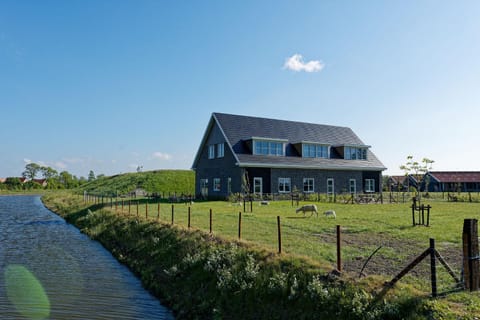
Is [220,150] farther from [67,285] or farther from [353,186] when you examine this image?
[67,285]

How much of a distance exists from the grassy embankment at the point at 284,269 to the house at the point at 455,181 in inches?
2018

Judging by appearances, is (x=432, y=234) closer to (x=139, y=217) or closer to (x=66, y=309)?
(x=66, y=309)

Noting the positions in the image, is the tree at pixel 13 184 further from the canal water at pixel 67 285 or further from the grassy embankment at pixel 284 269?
the grassy embankment at pixel 284 269

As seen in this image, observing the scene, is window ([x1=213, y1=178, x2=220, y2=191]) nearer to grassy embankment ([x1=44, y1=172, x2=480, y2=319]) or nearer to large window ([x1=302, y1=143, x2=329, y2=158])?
large window ([x1=302, y1=143, x2=329, y2=158])

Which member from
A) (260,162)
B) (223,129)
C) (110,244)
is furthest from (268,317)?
(223,129)

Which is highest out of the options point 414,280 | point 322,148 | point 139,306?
point 322,148

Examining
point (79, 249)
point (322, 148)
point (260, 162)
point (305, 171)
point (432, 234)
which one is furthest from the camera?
point (322, 148)

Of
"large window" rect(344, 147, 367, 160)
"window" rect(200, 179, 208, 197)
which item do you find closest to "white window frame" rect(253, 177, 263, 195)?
"window" rect(200, 179, 208, 197)

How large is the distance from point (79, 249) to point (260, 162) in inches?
658

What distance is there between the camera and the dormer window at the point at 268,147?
30.9 m

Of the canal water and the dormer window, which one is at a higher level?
the dormer window

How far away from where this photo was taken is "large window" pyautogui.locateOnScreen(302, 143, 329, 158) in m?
33.8

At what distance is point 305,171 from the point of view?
A: 1291 inches

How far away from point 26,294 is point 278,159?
23701 mm
